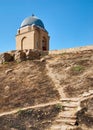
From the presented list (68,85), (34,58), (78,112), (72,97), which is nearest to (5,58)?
(34,58)

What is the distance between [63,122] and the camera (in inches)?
455

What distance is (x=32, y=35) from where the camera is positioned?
33.0m

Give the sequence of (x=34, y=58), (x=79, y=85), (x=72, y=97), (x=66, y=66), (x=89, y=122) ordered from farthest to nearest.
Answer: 1. (x=34, y=58)
2. (x=66, y=66)
3. (x=79, y=85)
4. (x=72, y=97)
5. (x=89, y=122)

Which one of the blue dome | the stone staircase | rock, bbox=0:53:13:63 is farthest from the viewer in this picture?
the blue dome

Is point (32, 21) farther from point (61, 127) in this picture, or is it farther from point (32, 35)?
point (61, 127)

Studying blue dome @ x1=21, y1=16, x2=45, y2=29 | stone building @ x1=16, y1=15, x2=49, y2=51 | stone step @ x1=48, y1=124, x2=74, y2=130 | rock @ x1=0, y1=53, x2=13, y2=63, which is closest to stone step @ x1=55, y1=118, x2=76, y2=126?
stone step @ x1=48, y1=124, x2=74, y2=130

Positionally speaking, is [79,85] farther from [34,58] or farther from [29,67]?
[34,58]

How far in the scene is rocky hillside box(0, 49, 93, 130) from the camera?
467 inches

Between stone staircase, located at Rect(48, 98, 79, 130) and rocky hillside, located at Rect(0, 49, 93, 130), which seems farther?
rocky hillside, located at Rect(0, 49, 93, 130)

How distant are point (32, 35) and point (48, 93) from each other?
62.7 ft

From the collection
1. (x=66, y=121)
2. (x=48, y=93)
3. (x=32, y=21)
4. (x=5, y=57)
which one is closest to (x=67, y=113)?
(x=66, y=121)

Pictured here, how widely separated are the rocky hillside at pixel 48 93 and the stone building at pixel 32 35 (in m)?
11.5

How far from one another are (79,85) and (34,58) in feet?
26.3

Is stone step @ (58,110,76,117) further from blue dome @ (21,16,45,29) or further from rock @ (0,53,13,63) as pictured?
blue dome @ (21,16,45,29)
